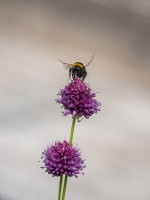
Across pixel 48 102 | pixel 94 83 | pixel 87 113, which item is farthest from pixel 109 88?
pixel 87 113

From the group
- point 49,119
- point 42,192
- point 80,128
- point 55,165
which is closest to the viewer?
point 55,165

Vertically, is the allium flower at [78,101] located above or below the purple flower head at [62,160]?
above

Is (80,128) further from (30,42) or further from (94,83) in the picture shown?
(30,42)

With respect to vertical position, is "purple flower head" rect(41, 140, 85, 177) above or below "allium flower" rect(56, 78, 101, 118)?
below
